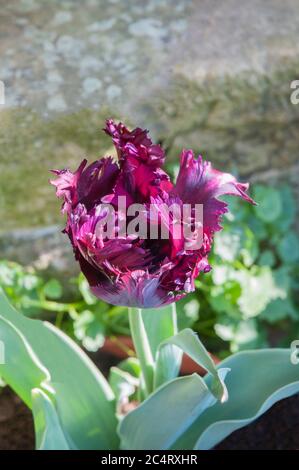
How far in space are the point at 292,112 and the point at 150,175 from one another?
2.34 ft

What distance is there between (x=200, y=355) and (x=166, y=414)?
14 centimetres

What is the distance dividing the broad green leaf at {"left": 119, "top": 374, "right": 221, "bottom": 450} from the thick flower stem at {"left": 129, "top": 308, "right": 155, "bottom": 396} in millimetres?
60

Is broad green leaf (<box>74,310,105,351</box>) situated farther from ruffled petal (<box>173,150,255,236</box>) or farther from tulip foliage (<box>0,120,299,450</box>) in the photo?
ruffled petal (<box>173,150,255,236</box>)

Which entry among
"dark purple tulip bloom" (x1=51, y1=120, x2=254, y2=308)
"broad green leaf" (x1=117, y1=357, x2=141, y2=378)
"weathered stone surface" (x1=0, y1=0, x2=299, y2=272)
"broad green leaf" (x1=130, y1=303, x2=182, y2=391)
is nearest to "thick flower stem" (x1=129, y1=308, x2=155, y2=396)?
"broad green leaf" (x1=130, y1=303, x2=182, y2=391)

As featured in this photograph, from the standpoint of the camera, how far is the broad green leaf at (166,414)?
2.73 ft

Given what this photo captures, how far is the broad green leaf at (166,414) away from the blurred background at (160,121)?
0.30 metres

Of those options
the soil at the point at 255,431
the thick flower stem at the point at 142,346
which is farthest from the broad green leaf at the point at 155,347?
the soil at the point at 255,431

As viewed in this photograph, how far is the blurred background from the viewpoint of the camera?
125cm

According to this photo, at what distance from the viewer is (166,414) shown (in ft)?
2.87

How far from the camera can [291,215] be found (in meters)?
1.40

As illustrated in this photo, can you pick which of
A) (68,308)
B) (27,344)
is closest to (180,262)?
(27,344)

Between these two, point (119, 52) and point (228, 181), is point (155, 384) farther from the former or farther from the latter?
point (119, 52)

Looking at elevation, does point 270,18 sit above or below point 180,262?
above

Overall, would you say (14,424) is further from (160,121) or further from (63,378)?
(160,121)
